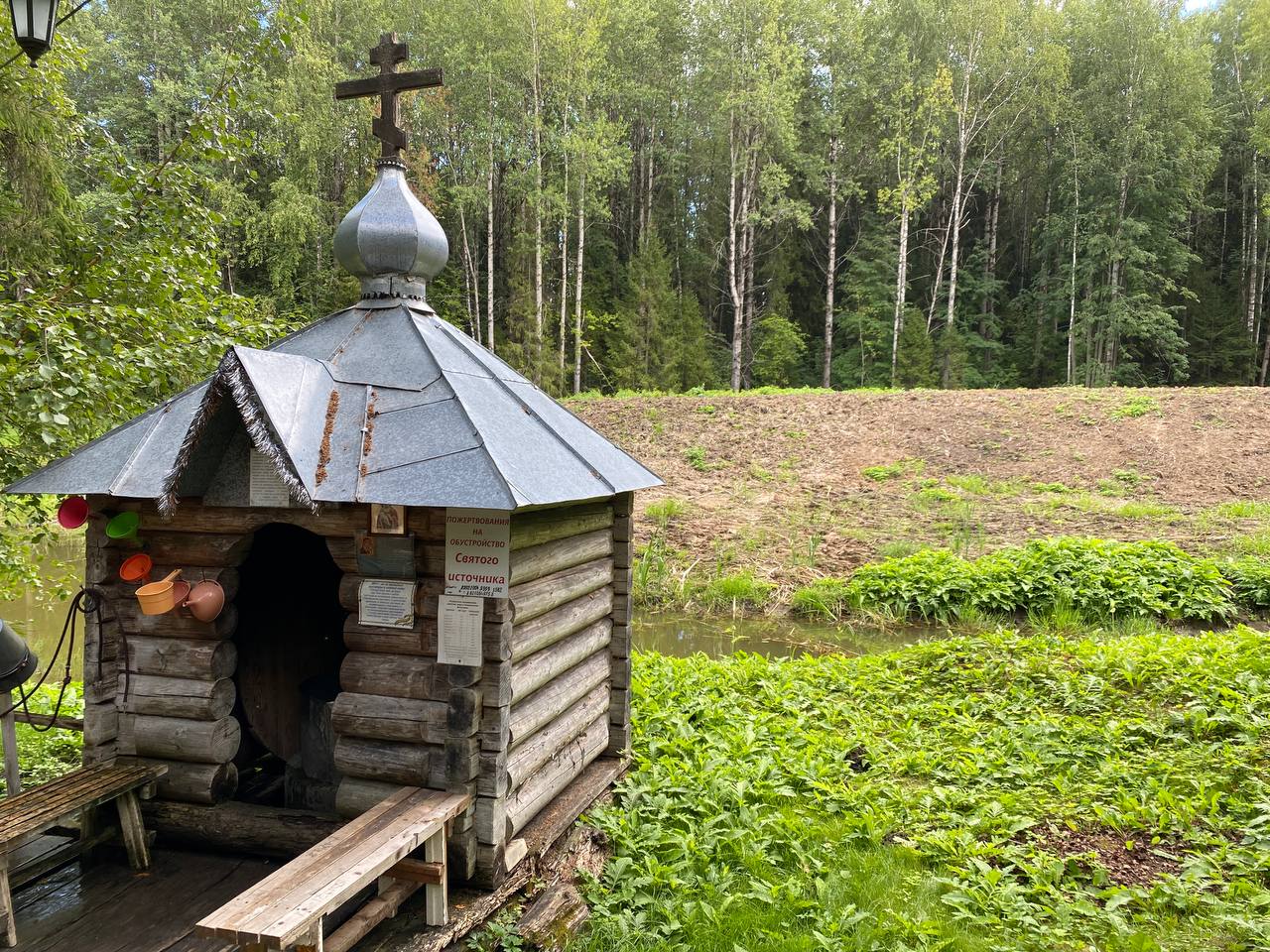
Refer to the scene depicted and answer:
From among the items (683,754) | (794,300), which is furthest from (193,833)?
(794,300)

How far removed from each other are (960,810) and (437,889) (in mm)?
3117

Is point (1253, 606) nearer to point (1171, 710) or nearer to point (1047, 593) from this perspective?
point (1047, 593)

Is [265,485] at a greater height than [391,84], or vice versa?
[391,84]

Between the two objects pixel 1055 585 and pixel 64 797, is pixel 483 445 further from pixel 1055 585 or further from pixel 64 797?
pixel 1055 585

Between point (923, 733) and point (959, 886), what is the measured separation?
2.06 m

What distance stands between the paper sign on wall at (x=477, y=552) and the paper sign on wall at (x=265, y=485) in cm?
78

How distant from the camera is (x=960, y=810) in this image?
475cm

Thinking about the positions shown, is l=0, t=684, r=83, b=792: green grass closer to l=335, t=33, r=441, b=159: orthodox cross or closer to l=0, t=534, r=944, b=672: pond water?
l=0, t=534, r=944, b=672: pond water

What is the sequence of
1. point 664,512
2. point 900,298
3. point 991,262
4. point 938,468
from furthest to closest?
point 991,262, point 900,298, point 938,468, point 664,512

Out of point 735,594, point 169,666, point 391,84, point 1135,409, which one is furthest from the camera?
point 1135,409

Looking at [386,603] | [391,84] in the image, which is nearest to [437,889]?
[386,603]

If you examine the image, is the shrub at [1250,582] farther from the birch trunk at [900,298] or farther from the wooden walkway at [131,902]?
the birch trunk at [900,298]

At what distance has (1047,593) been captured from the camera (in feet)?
31.4

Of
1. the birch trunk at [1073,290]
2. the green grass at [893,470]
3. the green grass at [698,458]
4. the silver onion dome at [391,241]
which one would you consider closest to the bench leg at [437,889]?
the silver onion dome at [391,241]
